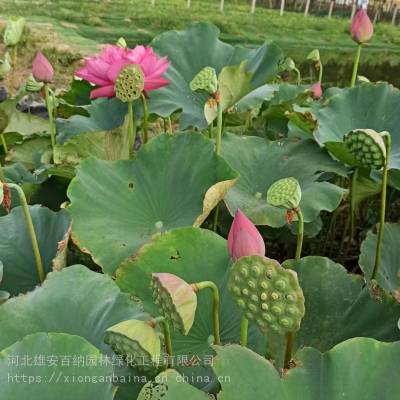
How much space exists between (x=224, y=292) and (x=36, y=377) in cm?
26

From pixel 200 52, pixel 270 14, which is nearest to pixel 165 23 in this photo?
pixel 270 14

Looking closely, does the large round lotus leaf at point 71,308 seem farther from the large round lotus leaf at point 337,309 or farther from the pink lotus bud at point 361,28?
the pink lotus bud at point 361,28

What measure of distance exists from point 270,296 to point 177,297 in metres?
0.07

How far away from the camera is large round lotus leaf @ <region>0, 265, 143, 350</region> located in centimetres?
56

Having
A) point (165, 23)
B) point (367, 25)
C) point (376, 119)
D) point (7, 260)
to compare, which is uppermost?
point (367, 25)

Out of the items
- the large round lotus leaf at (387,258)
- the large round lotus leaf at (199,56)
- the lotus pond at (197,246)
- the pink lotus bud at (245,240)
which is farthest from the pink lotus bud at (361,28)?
the pink lotus bud at (245,240)

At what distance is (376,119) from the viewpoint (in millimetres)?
1113

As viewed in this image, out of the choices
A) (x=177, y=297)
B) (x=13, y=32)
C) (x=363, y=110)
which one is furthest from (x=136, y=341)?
(x=13, y=32)

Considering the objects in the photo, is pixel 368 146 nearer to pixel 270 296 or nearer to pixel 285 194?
pixel 285 194

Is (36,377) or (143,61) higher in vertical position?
(143,61)

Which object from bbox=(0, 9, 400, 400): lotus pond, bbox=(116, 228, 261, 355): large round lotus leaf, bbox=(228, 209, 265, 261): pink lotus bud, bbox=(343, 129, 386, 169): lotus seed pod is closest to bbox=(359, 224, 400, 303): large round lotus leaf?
bbox=(0, 9, 400, 400): lotus pond

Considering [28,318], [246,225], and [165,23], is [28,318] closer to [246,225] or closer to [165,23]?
[246,225]

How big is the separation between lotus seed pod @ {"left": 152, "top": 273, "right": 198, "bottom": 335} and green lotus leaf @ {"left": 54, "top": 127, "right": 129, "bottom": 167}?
0.62 metres

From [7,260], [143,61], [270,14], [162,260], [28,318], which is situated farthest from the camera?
[270,14]
